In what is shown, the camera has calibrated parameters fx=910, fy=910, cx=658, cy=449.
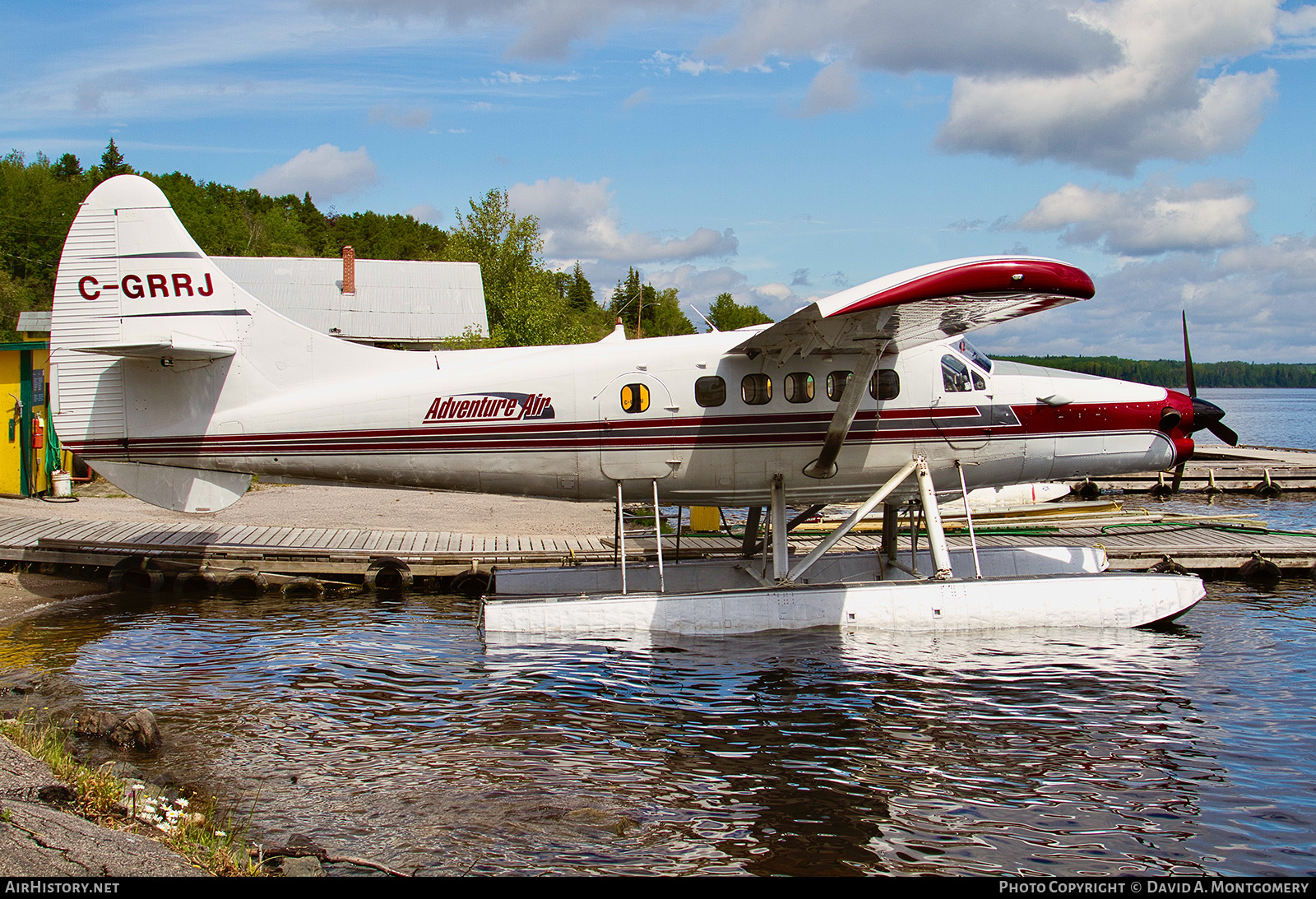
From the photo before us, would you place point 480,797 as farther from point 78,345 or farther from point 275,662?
point 78,345

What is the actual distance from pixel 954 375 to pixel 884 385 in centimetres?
93

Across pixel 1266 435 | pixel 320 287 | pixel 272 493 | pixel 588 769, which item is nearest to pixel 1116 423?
pixel 588 769

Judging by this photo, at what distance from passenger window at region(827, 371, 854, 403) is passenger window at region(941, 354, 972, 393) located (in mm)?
1221

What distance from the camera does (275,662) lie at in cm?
963

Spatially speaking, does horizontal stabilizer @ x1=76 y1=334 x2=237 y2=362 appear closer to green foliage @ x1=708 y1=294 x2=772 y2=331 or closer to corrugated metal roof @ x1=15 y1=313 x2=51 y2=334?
corrugated metal roof @ x1=15 y1=313 x2=51 y2=334

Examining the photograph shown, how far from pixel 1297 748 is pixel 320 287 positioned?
42.0 meters

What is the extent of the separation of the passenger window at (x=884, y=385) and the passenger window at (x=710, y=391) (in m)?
1.76

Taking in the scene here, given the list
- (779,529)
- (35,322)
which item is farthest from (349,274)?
(779,529)

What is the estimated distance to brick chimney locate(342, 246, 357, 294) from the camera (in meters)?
42.1

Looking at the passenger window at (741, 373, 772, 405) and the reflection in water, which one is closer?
the reflection in water

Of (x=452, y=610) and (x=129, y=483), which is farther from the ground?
(x=129, y=483)

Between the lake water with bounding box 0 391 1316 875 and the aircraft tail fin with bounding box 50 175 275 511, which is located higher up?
the aircraft tail fin with bounding box 50 175 275 511

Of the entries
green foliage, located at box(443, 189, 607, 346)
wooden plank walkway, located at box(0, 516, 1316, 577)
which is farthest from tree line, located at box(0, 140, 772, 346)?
wooden plank walkway, located at box(0, 516, 1316, 577)

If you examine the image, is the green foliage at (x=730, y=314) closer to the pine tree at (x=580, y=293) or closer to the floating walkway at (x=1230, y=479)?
the pine tree at (x=580, y=293)
